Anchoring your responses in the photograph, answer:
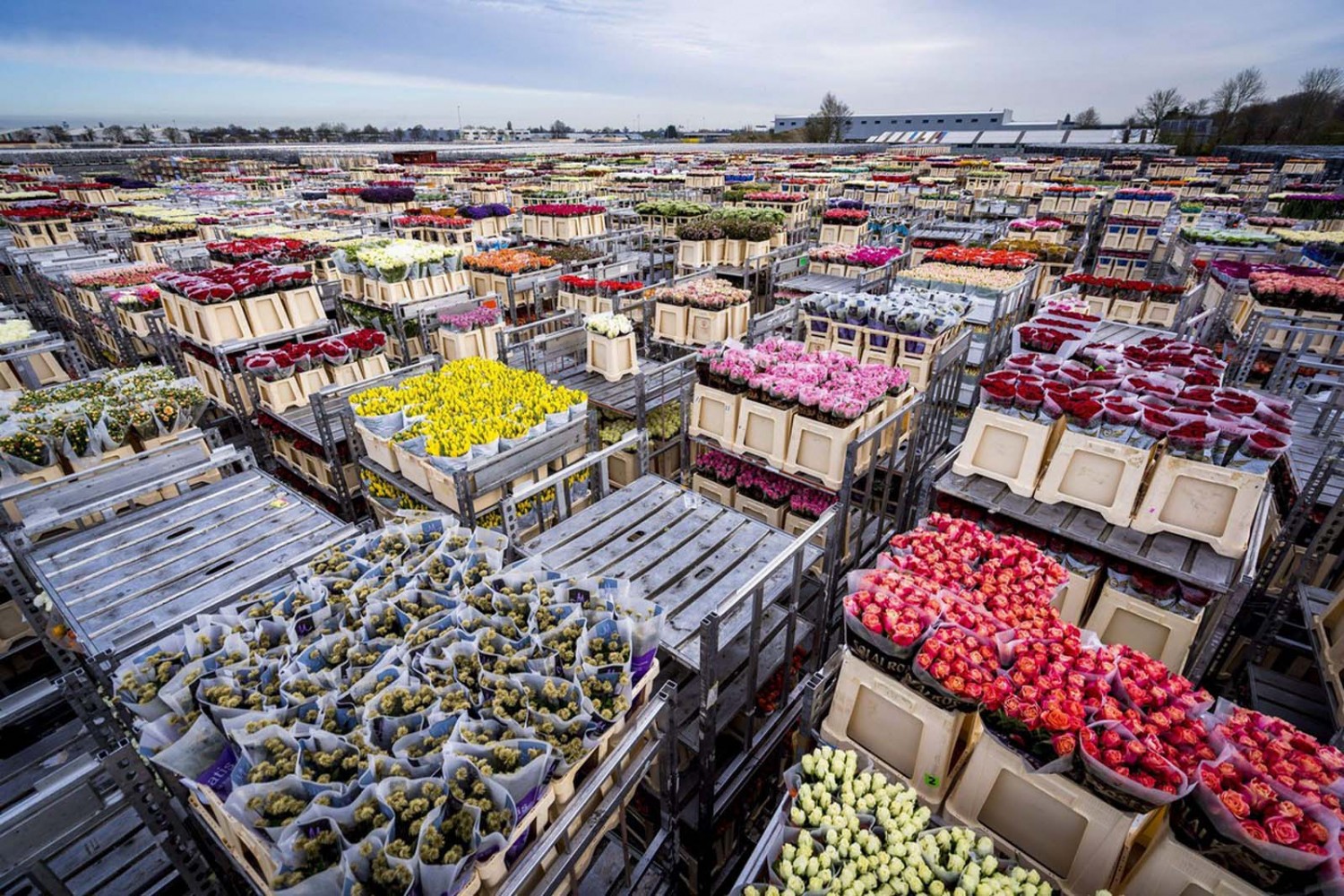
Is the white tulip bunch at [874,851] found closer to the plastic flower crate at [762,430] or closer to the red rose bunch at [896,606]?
the red rose bunch at [896,606]

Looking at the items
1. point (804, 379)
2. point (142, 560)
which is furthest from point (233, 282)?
point (804, 379)

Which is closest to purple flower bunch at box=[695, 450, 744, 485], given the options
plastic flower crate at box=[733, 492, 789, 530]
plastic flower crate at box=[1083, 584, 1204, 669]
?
plastic flower crate at box=[733, 492, 789, 530]

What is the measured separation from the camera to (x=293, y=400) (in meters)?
8.59

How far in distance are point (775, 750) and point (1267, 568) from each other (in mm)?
5464

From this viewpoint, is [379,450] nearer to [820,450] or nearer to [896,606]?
[820,450]

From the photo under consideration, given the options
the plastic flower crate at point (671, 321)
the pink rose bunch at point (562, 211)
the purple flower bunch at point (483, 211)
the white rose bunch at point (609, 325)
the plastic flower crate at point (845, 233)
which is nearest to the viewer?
the white rose bunch at point (609, 325)

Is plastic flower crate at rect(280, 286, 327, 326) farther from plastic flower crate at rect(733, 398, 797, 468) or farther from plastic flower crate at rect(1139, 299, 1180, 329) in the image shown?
plastic flower crate at rect(1139, 299, 1180, 329)

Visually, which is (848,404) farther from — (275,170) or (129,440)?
(275,170)

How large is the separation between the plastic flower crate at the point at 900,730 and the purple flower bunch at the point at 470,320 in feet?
29.5

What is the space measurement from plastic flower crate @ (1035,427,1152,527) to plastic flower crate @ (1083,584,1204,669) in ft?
2.46

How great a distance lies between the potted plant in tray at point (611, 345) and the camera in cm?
915

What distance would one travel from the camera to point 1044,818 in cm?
335

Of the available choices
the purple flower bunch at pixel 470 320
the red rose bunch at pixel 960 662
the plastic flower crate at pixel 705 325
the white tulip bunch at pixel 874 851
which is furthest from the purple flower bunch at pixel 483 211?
the white tulip bunch at pixel 874 851

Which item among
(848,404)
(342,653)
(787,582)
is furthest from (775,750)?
(342,653)
